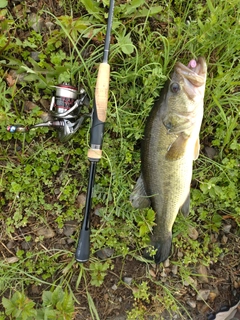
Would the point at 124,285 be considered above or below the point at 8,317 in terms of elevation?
above

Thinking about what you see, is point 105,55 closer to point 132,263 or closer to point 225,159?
point 225,159

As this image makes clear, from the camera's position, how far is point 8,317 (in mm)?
2680

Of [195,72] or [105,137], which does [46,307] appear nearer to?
[105,137]

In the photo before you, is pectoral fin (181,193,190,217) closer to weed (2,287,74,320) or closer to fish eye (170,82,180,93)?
fish eye (170,82,180,93)

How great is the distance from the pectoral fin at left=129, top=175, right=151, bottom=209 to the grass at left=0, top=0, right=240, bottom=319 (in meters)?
0.07

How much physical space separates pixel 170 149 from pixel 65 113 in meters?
0.77

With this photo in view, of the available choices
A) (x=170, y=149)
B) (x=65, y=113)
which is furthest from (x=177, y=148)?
(x=65, y=113)

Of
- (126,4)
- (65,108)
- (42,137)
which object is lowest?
(42,137)

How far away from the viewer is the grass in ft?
8.83

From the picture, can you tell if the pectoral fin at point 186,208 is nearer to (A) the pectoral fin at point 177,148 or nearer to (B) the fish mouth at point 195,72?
(A) the pectoral fin at point 177,148

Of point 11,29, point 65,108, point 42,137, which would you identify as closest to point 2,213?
point 42,137

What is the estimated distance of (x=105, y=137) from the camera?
8.96 ft

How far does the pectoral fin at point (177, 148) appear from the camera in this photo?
238cm

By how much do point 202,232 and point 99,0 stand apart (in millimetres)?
1984
